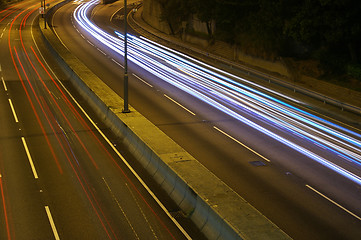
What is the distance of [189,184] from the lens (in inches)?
652

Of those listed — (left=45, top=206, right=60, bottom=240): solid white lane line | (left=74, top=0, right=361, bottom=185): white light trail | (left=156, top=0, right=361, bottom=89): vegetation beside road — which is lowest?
(left=74, top=0, right=361, bottom=185): white light trail

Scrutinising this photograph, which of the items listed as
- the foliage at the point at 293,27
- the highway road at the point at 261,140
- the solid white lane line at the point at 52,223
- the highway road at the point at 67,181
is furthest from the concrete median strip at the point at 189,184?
the foliage at the point at 293,27

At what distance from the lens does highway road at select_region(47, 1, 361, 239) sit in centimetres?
1717

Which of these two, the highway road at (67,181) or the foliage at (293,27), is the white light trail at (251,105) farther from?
the highway road at (67,181)

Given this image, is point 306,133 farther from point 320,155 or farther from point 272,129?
point 320,155

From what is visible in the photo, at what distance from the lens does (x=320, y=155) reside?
22.9 metres

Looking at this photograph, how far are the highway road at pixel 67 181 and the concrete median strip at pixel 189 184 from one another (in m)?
0.53

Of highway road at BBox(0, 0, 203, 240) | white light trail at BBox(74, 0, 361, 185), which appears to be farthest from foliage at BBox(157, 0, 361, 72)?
highway road at BBox(0, 0, 203, 240)

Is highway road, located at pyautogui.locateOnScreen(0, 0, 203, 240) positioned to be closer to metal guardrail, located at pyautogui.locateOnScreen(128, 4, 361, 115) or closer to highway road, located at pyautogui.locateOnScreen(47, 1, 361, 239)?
highway road, located at pyautogui.locateOnScreen(47, 1, 361, 239)

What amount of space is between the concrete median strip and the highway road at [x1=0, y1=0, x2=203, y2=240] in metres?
0.53

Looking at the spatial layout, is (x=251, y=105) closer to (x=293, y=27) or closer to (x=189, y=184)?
(x=293, y=27)

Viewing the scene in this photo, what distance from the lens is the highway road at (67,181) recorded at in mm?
15234

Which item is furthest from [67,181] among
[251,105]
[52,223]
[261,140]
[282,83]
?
[282,83]

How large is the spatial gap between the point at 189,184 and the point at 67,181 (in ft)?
18.1
